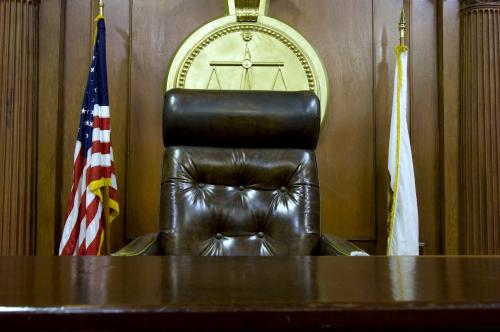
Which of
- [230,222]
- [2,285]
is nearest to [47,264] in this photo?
[2,285]

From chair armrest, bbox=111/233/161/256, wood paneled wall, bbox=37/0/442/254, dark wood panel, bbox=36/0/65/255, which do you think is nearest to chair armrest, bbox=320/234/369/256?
chair armrest, bbox=111/233/161/256

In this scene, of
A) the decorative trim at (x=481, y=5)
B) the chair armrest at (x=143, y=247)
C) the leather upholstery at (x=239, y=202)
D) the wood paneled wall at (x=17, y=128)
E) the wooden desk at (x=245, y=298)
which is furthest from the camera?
the decorative trim at (x=481, y=5)

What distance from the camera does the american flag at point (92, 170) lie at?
2.29m

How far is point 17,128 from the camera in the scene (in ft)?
8.04

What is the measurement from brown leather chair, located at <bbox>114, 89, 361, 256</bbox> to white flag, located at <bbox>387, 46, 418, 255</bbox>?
753 mm

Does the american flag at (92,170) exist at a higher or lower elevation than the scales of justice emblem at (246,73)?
lower

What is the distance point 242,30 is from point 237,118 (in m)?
0.98

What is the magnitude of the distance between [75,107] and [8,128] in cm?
35

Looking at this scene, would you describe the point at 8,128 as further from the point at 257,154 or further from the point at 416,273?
the point at 416,273

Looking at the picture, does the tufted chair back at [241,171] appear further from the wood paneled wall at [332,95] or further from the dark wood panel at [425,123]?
the dark wood panel at [425,123]

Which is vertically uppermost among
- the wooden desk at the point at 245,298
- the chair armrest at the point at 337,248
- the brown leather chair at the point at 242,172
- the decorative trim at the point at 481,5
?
the decorative trim at the point at 481,5

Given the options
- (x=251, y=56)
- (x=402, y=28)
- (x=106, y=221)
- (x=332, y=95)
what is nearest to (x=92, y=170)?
(x=106, y=221)

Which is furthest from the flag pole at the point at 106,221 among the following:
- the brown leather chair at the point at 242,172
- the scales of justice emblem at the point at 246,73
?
the scales of justice emblem at the point at 246,73

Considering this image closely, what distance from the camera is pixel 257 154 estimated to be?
185cm
